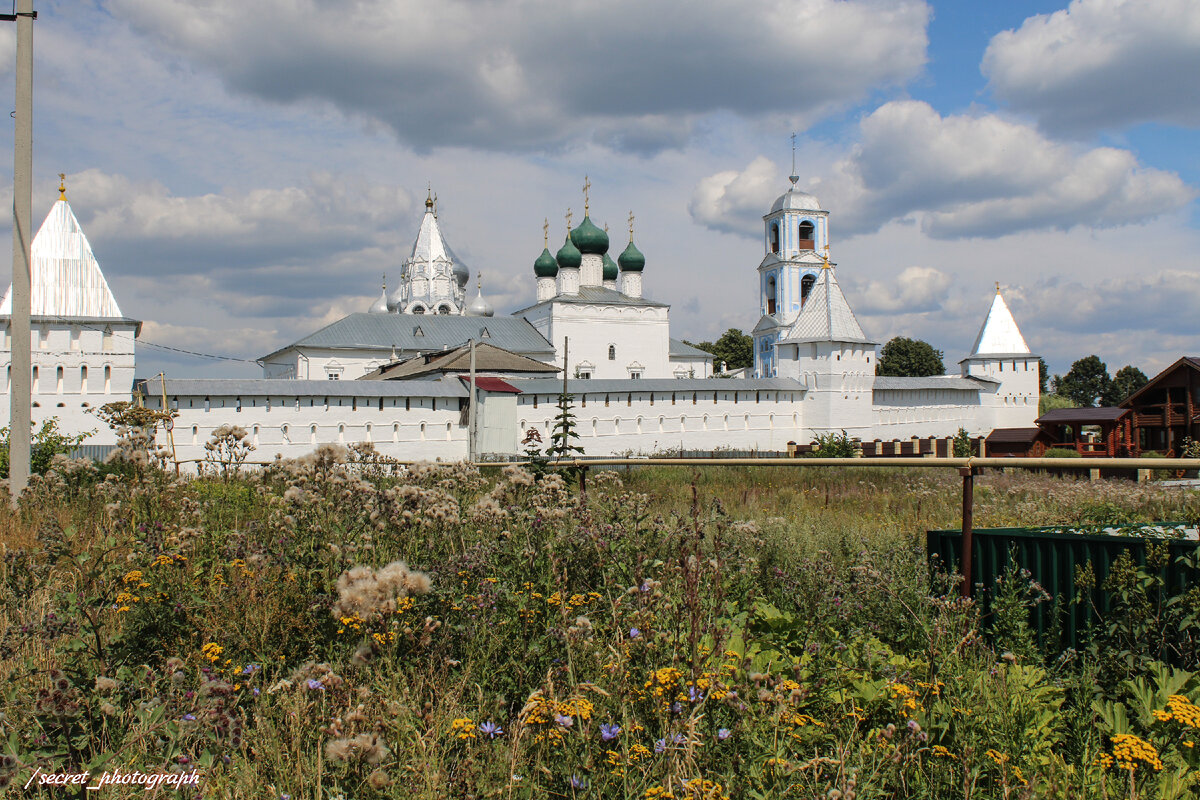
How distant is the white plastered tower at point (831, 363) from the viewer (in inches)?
1273

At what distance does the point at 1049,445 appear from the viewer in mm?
30172

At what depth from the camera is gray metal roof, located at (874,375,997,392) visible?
3509 centimetres

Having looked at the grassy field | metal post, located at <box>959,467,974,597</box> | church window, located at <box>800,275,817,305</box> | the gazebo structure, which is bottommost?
the grassy field

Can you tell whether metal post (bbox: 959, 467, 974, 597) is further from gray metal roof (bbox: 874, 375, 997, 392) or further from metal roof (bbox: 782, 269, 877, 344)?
gray metal roof (bbox: 874, 375, 997, 392)

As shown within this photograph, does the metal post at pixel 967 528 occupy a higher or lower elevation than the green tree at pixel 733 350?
lower

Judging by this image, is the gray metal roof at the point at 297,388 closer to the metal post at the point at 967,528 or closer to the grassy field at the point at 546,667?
the grassy field at the point at 546,667

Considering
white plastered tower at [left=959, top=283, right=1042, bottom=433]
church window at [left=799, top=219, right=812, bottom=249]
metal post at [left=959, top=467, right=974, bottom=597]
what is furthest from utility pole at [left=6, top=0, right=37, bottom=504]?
church window at [left=799, top=219, right=812, bottom=249]

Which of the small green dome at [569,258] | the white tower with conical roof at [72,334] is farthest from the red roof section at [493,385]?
the small green dome at [569,258]

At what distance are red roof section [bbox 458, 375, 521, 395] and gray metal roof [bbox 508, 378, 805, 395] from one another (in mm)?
645

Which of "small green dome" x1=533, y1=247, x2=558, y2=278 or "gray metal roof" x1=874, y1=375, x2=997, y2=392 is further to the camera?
"small green dome" x1=533, y1=247, x2=558, y2=278

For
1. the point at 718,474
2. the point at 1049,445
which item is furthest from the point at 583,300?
the point at 718,474

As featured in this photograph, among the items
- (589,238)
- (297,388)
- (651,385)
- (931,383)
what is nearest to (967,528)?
(297,388)

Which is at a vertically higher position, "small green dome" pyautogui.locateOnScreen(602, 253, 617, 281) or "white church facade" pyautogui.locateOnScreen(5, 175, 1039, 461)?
"small green dome" pyautogui.locateOnScreen(602, 253, 617, 281)

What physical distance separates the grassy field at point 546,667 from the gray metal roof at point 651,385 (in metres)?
20.7
